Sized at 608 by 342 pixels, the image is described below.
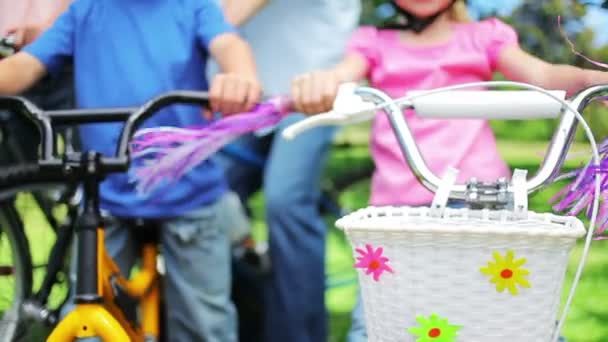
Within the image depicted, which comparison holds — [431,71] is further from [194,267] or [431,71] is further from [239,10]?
[194,267]

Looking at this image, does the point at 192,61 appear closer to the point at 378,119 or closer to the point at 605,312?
the point at 378,119

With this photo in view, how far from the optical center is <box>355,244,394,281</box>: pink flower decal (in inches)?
53.1

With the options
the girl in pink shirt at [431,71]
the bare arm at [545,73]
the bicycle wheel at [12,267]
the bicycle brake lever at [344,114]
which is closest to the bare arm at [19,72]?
the bicycle wheel at [12,267]

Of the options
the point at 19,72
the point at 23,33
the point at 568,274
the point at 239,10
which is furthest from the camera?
the point at 568,274

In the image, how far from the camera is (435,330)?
1327mm

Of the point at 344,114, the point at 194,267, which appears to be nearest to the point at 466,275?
the point at 344,114

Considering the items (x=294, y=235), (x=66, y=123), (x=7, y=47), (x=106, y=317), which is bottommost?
(x=294, y=235)

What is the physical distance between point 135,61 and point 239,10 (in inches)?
11.4

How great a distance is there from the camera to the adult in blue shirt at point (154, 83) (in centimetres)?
220

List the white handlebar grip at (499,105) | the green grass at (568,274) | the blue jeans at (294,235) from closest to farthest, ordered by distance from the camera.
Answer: the white handlebar grip at (499,105)
the blue jeans at (294,235)
the green grass at (568,274)

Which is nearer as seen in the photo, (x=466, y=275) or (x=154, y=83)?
(x=466, y=275)

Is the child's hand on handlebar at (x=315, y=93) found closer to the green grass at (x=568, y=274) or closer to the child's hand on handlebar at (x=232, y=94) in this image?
the child's hand on handlebar at (x=232, y=94)

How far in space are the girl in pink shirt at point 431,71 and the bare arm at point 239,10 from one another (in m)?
0.35

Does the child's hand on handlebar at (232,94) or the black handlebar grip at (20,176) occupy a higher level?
the child's hand on handlebar at (232,94)
